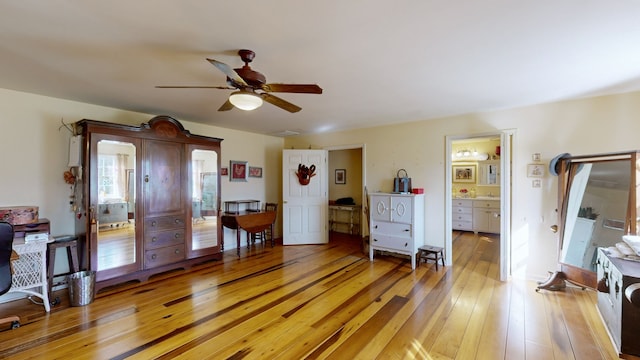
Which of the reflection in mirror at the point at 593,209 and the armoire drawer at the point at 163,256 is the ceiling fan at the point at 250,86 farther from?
the reflection in mirror at the point at 593,209

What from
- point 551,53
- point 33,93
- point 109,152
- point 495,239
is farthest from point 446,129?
point 33,93

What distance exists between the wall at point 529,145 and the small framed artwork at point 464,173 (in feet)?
10.2

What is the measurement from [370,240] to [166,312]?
285 centimetres

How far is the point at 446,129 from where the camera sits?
13.2 ft

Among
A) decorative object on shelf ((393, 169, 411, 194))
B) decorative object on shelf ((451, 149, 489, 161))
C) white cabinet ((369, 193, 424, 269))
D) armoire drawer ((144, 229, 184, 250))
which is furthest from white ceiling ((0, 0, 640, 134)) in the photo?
decorative object on shelf ((451, 149, 489, 161))

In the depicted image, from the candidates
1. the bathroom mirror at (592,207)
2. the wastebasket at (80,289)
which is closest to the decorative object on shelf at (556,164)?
the bathroom mirror at (592,207)

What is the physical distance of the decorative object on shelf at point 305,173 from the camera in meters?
5.23

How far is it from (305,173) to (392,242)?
2.05 metres

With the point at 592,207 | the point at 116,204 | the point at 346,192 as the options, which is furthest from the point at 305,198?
the point at 592,207

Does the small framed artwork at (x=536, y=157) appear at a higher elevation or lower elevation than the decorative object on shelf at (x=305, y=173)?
higher

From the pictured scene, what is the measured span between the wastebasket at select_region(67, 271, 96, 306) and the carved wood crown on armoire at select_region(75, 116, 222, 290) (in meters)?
0.26

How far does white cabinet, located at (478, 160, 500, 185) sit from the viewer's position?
6277mm

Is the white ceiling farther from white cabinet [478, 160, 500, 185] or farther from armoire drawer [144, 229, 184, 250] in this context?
white cabinet [478, 160, 500, 185]

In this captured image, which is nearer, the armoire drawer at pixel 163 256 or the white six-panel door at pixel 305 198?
the armoire drawer at pixel 163 256
